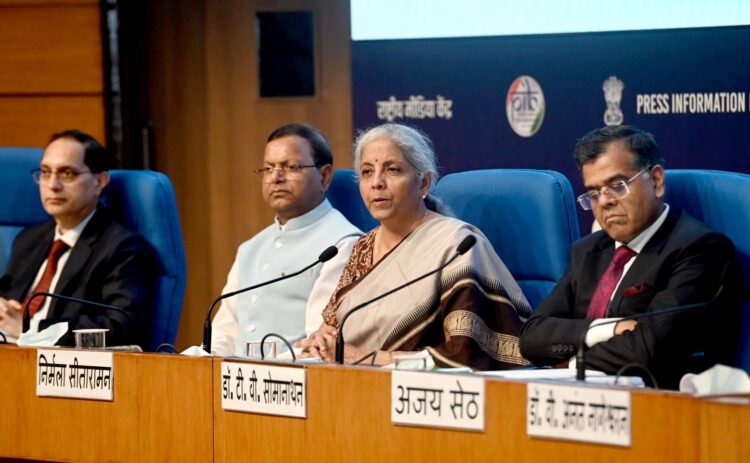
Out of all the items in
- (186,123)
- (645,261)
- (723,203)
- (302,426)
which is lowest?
(302,426)

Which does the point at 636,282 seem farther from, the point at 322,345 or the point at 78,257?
the point at 78,257

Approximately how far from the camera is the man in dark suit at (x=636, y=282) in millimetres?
2545

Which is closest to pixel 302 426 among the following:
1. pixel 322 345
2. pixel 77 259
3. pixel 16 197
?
pixel 322 345

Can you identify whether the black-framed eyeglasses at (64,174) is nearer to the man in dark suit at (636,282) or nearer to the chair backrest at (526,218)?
the chair backrest at (526,218)

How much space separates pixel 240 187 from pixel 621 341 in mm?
2956

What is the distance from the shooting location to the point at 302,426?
218cm

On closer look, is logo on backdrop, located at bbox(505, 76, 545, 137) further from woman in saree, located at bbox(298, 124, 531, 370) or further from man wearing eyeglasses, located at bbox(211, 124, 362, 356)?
woman in saree, located at bbox(298, 124, 531, 370)

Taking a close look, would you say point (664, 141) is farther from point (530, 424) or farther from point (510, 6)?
point (530, 424)

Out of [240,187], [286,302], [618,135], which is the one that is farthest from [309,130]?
[240,187]

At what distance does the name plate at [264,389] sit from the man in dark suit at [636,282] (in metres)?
0.73

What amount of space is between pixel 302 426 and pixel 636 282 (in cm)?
91

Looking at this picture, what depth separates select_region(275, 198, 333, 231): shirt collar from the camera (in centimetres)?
348

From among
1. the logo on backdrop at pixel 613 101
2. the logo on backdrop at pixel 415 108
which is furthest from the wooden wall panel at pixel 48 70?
the logo on backdrop at pixel 613 101

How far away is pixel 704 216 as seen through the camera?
9.17ft
